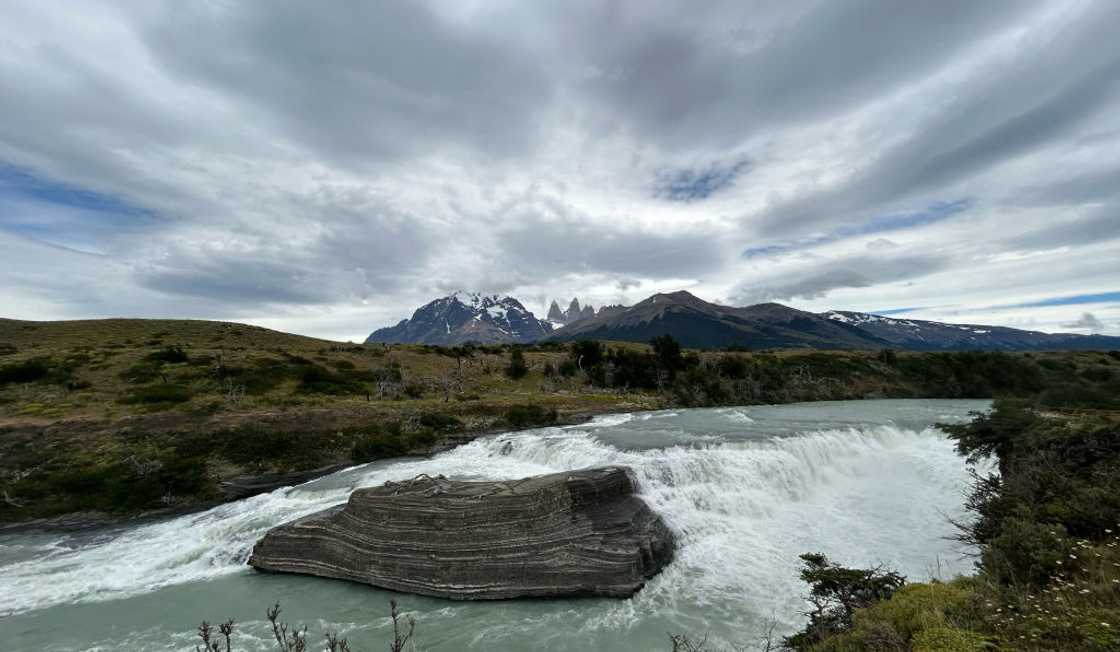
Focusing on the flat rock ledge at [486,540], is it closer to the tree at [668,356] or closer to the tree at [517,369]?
the tree at [517,369]

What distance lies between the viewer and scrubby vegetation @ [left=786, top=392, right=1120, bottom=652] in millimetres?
6992

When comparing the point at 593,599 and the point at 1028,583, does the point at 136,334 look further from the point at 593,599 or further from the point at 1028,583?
the point at 1028,583

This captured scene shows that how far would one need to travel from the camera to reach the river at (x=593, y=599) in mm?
14477

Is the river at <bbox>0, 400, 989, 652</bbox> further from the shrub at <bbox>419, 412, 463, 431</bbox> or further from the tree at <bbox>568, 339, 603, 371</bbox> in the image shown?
the tree at <bbox>568, 339, 603, 371</bbox>

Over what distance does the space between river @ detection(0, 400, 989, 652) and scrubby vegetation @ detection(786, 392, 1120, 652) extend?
4261 mm

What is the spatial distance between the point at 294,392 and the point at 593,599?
50269mm

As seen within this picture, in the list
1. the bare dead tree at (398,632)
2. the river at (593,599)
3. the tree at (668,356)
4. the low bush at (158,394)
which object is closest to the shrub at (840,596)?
the river at (593,599)

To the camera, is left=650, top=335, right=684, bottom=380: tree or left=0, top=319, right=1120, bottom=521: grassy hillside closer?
left=0, top=319, right=1120, bottom=521: grassy hillside

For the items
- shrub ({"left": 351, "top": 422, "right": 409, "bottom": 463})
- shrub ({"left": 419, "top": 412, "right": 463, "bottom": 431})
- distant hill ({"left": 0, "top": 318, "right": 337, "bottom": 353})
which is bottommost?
shrub ({"left": 351, "top": 422, "right": 409, "bottom": 463})

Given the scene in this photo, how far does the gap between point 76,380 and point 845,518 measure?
75.2m

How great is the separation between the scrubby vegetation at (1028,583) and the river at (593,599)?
4261mm

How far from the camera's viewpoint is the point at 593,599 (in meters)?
16.0

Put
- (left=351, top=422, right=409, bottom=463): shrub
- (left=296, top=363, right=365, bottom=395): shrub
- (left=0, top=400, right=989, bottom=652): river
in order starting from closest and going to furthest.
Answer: (left=0, top=400, right=989, bottom=652): river, (left=351, top=422, right=409, bottom=463): shrub, (left=296, top=363, right=365, bottom=395): shrub

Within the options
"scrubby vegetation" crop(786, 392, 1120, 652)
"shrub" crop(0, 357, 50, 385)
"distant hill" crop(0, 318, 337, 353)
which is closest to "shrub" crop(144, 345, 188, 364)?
"shrub" crop(0, 357, 50, 385)
